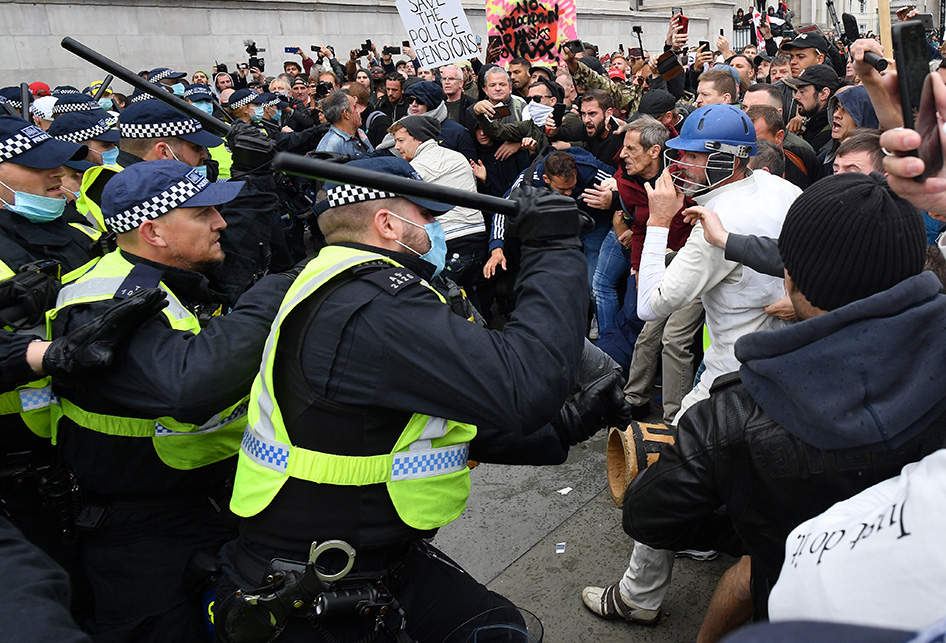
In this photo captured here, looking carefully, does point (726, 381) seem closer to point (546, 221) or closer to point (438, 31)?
point (546, 221)

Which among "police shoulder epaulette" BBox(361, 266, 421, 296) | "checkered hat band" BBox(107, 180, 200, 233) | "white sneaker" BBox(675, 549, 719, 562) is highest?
"checkered hat band" BBox(107, 180, 200, 233)

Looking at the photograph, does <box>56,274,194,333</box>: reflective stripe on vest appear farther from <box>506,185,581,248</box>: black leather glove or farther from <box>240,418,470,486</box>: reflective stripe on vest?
<box>506,185,581,248</box>: black leather glove

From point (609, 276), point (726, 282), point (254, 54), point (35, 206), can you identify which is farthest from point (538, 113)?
point (254, 54)

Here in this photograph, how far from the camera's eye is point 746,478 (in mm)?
1861

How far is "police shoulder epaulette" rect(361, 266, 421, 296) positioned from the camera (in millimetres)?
1905

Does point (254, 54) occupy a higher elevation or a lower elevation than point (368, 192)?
lower

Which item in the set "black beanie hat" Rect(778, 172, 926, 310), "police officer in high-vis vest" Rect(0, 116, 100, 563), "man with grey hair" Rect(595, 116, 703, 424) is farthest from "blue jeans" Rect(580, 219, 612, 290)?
"black beanie hat" Rect(778, 172, 926, 310)

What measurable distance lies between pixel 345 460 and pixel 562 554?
225cm

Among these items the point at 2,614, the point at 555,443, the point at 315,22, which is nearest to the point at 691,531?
the point at 555,443

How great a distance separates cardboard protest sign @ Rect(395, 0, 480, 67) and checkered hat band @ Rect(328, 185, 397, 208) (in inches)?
288

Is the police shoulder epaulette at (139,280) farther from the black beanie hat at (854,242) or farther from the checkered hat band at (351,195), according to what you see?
the black beanie hat at (854,242)

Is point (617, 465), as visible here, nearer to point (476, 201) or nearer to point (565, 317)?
point (565, 317)

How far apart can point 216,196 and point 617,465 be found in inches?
69.7

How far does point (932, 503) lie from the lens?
919 mm
